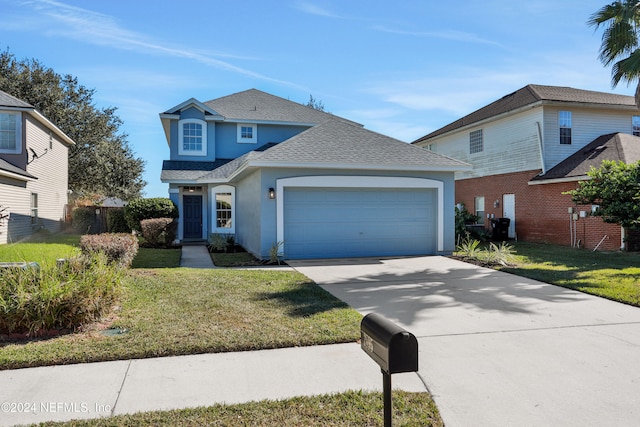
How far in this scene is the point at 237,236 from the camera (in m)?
18.0

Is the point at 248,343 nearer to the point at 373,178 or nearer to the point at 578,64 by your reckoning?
the point at 373,178

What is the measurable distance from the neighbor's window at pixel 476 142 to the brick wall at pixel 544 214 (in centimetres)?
162

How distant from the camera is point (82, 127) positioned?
2961 centimetres

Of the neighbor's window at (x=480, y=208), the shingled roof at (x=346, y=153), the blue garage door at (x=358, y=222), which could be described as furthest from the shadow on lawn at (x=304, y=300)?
the neighbor's window at (x=480, y=208)

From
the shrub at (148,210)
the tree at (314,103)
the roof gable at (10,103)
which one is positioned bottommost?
the shrub at (148,210)

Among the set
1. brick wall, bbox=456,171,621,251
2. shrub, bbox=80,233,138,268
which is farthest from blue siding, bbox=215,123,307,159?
shrub, bbox=80,233,138,268

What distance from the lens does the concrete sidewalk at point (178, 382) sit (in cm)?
353

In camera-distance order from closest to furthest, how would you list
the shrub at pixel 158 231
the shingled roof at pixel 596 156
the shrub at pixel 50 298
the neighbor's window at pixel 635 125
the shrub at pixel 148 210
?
1. the shrub at pixel 50 298
2. the shingled roof at pixel 596 156
3. the shrub at pixel 158 231
4. the shrub at pixel 148 210
5. the neighbor's window at pixel 635 125

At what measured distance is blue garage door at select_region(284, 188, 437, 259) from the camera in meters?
12.8

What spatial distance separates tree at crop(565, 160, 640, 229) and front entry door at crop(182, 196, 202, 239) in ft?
49.7

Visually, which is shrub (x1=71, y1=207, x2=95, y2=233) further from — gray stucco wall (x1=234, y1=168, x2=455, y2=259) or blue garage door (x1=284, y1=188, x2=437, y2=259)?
blue garage door (x1=284, y1=188, x2=437, y2=259)

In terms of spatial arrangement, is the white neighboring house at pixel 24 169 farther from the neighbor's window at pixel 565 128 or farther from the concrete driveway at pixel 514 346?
the neighbor's window at pixel 565 128

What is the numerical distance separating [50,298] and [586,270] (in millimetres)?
11292

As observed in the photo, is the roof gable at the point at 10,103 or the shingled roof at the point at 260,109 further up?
the shingled roof at the point at 260,109
